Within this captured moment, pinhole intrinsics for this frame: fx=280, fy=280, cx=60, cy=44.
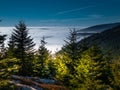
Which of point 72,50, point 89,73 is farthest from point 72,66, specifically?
point 89,73

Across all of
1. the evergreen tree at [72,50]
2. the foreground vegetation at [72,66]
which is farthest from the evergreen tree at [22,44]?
the evergreen tree at [72,50]

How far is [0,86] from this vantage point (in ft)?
77.7

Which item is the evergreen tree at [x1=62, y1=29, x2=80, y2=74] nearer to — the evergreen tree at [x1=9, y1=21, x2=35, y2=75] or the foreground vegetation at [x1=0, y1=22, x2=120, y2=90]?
the foreground vegetation at [x1=0, y1=22, x2=120, y2=90]

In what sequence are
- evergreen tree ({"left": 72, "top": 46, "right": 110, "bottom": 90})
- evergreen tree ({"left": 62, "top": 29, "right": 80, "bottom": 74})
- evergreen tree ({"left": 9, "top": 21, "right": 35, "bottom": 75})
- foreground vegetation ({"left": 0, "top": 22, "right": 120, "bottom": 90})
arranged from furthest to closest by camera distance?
evergreen tree ({"left": 9, "top": 21, "right": 35, "bottom": 75}) → evergreen tree ({"left": 62, "top": 29, "right": 80, "bottom": 74}) → evergreen tree ({"left": 72, "top": 46, "right": 110, "bottom": 90}) → foreground vegetation ({"left": 0, "top": 22, "right": 120, "bottom": 90})

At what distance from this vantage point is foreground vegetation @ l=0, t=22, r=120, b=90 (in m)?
25.5

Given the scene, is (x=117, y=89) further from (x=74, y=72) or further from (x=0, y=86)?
(x=0, y=86)

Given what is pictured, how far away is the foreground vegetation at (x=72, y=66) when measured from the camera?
25.5m

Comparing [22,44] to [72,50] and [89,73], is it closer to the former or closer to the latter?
[72,50]

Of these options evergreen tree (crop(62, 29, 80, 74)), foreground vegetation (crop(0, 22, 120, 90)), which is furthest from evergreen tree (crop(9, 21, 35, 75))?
evergreen tree (crop(62, 29, 80, 74))

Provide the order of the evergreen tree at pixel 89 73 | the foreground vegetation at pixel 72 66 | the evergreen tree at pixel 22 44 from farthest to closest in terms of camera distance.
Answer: the evergreen tree at pixel 22 44 < the evergreen tree at pixel 89 73 < the foreground vegetation at pixel 72 66

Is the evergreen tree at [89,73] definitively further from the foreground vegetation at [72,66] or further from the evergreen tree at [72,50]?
the evergreen tree at [72,50]

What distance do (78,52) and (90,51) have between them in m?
5.78

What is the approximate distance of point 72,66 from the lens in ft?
157

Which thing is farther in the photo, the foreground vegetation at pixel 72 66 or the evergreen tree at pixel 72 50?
the evergreen tree at pixel 72 50
